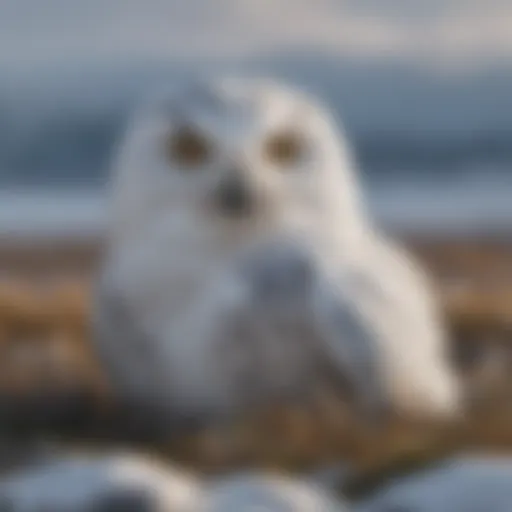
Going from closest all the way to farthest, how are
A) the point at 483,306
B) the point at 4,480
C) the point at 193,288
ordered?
the point at 4,480 < the point at 193,288 < the point at 483,306

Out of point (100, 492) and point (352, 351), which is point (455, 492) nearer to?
point (100, 492)

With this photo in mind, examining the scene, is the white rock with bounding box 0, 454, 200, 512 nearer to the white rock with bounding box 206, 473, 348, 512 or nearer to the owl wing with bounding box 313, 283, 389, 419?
the white rock with bounding box 206, 473, 348, 512

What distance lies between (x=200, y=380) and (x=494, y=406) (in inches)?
17.4

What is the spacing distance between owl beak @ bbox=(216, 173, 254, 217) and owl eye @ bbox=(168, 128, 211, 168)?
0.21 ft

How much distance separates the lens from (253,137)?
8.16 feet

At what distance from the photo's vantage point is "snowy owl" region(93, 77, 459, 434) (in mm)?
2375

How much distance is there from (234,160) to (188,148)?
0.10 meters

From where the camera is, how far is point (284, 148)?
2.57 meters

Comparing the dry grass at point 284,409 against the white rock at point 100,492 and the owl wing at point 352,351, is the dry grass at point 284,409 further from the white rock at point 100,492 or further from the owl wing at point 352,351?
the white rock at point 100,492

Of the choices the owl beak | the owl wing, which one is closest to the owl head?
the owl beak

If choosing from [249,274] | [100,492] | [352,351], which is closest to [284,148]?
[249,274]

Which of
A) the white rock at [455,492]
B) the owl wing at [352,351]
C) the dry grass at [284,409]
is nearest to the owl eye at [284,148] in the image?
the owl wing at [352,351]

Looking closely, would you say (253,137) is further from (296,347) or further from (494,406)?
(494,406)

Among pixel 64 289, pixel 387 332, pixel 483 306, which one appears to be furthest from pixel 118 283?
pixel 64 289
